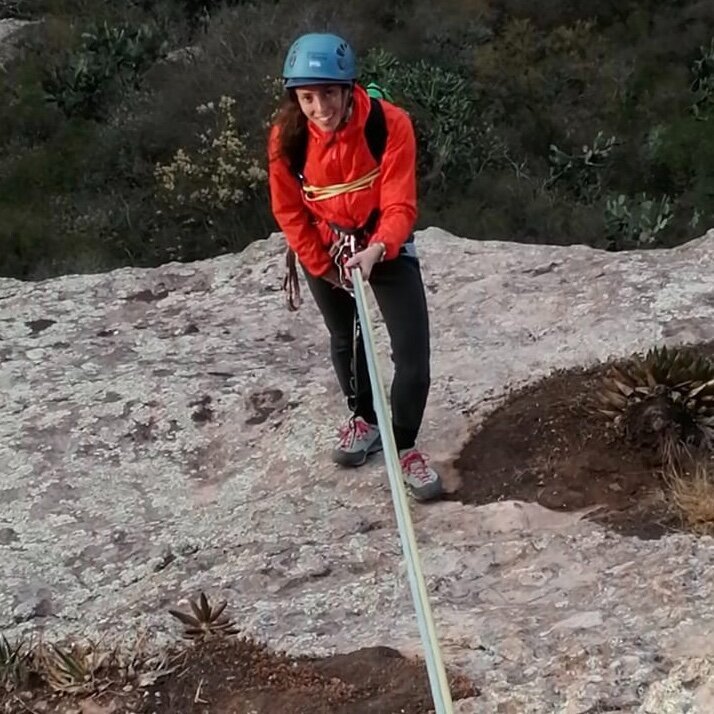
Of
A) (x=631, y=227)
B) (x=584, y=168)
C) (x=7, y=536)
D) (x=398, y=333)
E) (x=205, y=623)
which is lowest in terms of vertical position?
(x=584, y=168)

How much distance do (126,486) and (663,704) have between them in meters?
2.66

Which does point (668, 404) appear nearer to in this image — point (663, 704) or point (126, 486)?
point (663, 704)

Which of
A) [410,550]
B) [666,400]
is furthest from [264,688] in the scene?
[666,400]

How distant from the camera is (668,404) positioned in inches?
148

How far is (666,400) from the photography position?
148 inches

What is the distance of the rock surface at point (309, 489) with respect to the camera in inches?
111

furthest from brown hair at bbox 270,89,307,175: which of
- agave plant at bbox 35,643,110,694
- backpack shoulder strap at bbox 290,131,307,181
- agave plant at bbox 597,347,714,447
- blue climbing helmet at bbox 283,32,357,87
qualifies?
agave plant at bbox 35,643,110,694

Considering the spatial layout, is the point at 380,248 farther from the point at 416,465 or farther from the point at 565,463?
the point at 565,463

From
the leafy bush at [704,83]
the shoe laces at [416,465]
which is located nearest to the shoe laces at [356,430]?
the shoe laces at [416,465]

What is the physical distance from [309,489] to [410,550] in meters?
1.78

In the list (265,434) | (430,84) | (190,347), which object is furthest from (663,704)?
(430,84)

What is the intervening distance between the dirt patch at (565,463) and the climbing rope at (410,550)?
1007 millimetres

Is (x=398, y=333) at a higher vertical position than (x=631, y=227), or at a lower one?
higher

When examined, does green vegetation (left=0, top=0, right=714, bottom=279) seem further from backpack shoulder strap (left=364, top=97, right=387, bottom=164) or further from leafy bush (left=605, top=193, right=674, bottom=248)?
backpack shoulder strap (left=364, top=97, right=387, bottom=164)
